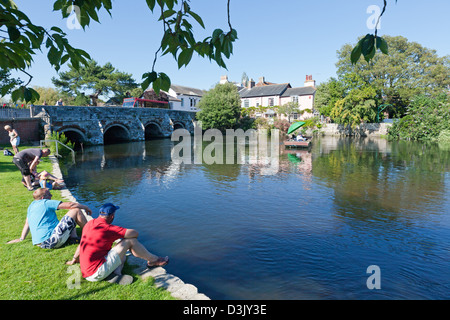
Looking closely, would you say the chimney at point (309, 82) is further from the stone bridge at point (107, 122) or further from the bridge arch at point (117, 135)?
the bridge arch at point (117, 135)

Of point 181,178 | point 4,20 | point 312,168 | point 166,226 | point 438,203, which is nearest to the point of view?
point 4,20

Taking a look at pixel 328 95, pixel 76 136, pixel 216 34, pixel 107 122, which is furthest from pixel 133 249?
→ pixel 328 95

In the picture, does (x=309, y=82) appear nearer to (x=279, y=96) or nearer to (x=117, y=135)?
(x=279, y=96)

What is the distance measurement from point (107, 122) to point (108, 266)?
33649 mm

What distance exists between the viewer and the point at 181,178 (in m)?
16.4

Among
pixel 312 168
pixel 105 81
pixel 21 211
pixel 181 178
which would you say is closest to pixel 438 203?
pixel 312 168

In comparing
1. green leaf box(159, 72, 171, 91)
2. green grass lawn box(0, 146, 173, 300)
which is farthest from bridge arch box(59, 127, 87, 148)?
green leaf box(159, 72, 171, 91)

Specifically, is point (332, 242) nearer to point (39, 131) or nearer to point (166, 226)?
point (166, 226)

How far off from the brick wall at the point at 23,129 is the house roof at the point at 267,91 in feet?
175

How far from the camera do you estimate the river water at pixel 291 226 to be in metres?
6.22

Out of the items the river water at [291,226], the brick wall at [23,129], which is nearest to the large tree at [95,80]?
the brick wall at [23,129]

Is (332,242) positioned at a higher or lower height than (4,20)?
lower

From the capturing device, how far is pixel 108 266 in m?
4.98

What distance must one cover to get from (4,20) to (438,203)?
14.6 m
